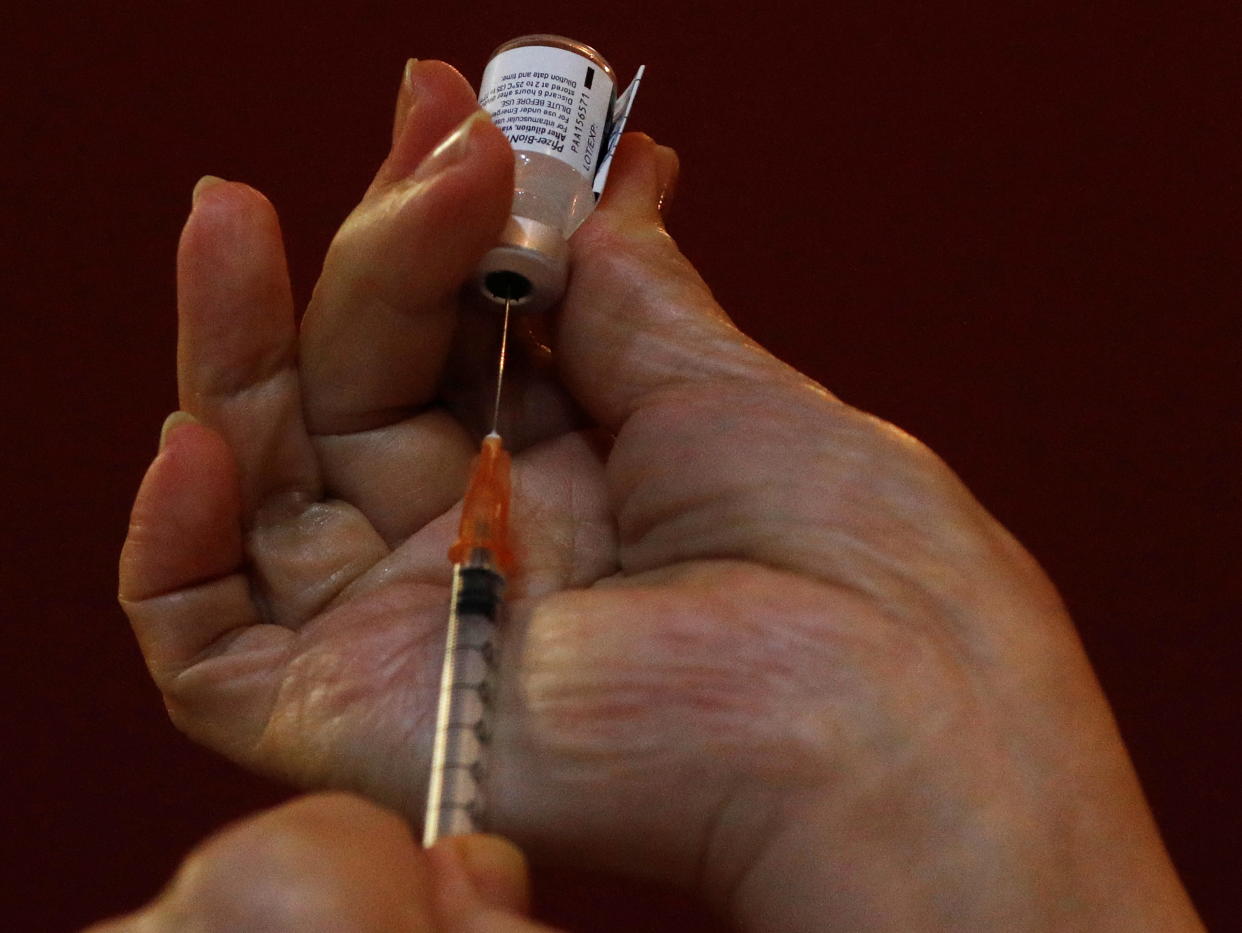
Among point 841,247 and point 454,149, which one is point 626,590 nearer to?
point 454,149

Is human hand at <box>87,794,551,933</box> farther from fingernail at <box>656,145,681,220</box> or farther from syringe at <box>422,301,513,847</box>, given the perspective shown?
fingernail at <box>656,145,681,220</box>

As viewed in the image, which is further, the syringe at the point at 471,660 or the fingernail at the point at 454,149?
the fingernail at the point at 454,149

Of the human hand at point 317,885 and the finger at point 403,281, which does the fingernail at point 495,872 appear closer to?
the human hand at point 317,885

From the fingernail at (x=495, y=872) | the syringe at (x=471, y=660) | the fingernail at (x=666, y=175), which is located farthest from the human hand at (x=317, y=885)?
the fingernail at (x=666, y=175)

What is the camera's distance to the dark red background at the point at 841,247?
1387 mm

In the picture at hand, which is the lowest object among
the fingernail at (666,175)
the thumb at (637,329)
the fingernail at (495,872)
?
the fingernail at (495,872)

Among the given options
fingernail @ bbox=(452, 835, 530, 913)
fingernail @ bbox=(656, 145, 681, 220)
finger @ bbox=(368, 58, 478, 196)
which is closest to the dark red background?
fingernail @ bbox=(656, 145, 681, 220)

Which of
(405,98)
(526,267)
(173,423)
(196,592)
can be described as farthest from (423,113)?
(196,592)

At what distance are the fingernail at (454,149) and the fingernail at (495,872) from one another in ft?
1.65

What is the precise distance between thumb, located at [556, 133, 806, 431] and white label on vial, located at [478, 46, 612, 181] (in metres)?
0.06

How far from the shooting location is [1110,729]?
744mm

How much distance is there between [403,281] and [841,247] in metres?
0.84

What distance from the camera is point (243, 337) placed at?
87 centimetres

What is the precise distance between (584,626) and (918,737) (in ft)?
0.74
